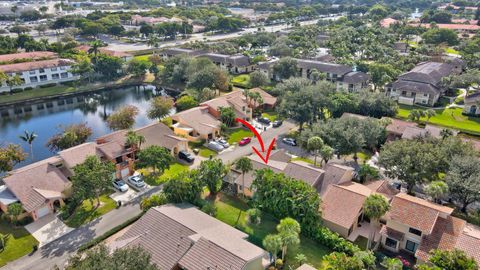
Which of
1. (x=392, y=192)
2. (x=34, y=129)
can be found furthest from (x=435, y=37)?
(x=34, y=129)

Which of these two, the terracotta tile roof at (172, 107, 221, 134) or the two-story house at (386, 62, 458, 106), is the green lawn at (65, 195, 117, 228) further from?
the two-story house at (386, 62, 458, 106)

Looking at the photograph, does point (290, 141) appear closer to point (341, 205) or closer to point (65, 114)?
point (341, 205)

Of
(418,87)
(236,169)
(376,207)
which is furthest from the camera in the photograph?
(418,87)

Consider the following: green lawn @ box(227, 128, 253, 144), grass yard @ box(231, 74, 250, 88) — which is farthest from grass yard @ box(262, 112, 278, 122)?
grass yard @ box(231, 74, 250, 88)

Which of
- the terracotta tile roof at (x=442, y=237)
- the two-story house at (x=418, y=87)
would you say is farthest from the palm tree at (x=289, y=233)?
the two-story house at (x=418, y=87)

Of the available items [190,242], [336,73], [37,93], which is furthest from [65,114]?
[336,73]

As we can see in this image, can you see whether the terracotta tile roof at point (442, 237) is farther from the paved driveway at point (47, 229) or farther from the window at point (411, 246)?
the paved driveway at point (47, 229)

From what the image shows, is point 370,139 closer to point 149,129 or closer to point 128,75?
point 149,129
